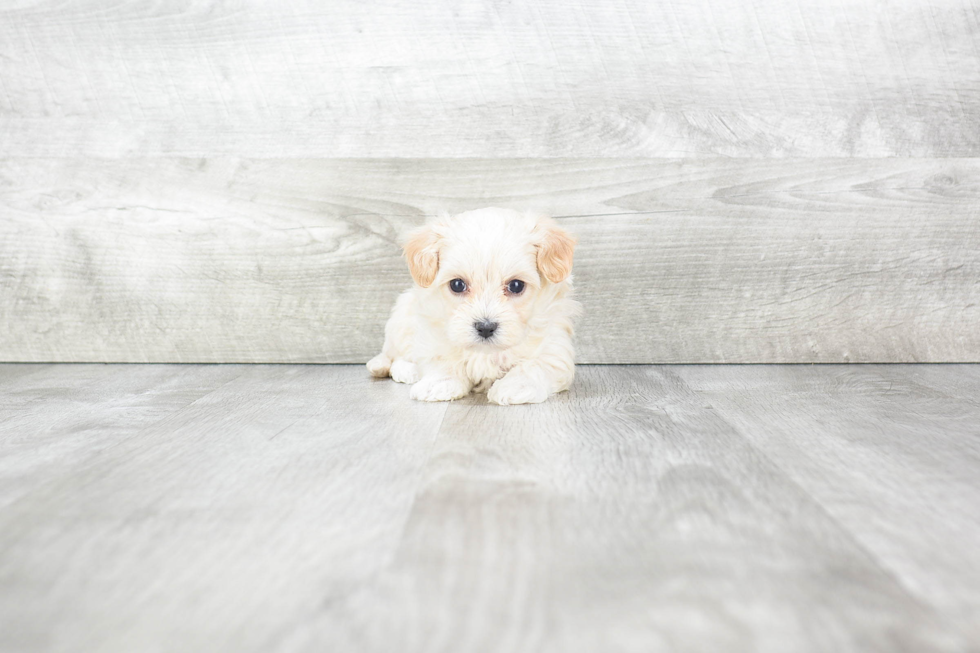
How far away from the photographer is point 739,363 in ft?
7.27

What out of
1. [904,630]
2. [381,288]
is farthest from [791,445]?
[381,288]

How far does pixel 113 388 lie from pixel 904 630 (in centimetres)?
179

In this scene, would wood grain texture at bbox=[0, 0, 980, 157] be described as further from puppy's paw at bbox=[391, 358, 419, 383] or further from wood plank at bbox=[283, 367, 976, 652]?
wood plank at bbox=[283, 367, 976, 652]

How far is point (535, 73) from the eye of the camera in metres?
2.11

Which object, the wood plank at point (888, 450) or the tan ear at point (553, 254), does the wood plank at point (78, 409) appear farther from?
the wood plank at point (888, 450)

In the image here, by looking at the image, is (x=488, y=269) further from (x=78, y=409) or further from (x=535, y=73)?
(x=78, y=409)

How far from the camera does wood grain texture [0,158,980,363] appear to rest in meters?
2.13

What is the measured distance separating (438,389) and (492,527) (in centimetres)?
81

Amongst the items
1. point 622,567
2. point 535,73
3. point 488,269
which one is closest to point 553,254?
point 488,269

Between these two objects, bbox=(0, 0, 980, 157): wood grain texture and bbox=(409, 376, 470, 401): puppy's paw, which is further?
bbox=(0, 0, 980, 157): wood grain texture

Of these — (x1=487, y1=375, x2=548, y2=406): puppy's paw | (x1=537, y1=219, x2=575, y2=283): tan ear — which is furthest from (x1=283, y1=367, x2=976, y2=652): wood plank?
(x1=537, y1=219, x2=575, y2=283): tan ear

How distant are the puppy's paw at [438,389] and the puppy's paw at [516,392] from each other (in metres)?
0.08

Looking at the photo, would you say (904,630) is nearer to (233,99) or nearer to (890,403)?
(890,403)

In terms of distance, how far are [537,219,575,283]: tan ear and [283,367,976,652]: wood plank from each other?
1.68 feet
